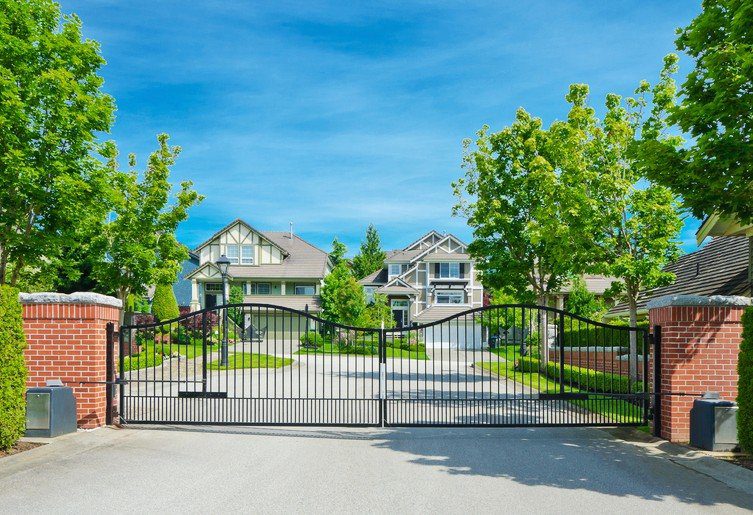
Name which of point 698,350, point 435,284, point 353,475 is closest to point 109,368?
point 353,475

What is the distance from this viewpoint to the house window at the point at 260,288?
6056 centimetres

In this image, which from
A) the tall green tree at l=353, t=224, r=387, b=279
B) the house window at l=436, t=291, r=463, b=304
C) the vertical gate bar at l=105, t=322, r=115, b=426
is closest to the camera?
the vertical gate bar at l=105, t=322, r=115, b=426

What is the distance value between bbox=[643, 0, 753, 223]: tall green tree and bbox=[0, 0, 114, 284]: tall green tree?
55.7ft

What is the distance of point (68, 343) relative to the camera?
38.7 ft

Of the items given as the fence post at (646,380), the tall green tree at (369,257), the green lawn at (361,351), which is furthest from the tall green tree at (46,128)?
the tall green tree at (369,257)

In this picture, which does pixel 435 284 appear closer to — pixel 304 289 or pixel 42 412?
pixel 304 289

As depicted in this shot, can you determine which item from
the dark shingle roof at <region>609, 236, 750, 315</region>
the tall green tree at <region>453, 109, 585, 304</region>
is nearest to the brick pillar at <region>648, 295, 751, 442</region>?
the dark shingle roof at <region>609, 236, 750, 315</region>

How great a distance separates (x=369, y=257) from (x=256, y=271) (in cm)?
3055

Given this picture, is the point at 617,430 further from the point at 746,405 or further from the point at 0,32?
the point at 0,32

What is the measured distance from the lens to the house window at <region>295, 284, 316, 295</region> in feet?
198

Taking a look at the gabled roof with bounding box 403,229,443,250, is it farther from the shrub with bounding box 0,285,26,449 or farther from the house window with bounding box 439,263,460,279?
the shrub with bounding box 0,285,26,449

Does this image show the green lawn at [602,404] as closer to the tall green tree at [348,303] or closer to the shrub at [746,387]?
the shrub at [746,387]

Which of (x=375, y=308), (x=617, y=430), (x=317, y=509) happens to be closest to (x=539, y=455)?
(x=617, y=430)

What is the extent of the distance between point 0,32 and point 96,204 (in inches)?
220
